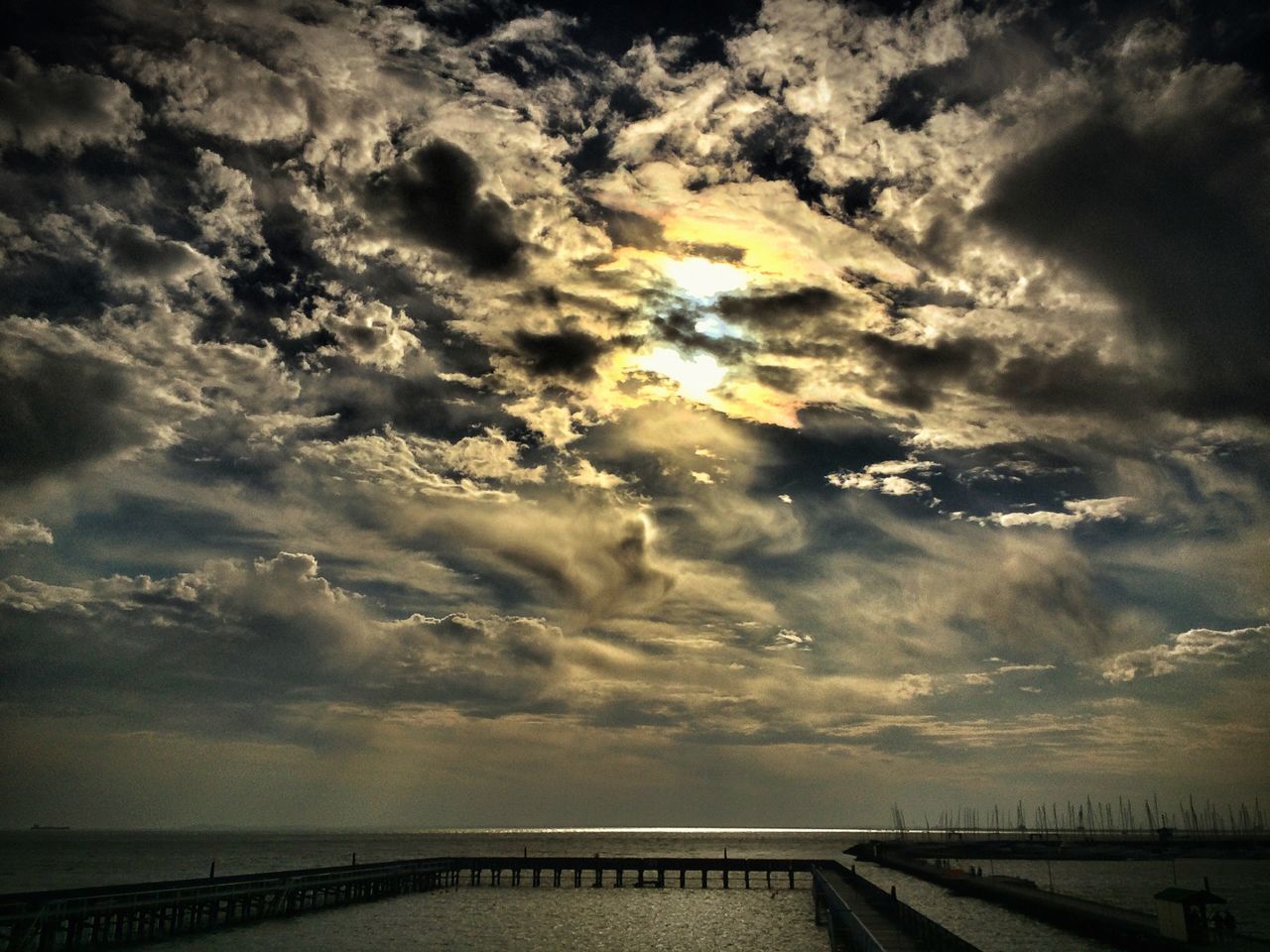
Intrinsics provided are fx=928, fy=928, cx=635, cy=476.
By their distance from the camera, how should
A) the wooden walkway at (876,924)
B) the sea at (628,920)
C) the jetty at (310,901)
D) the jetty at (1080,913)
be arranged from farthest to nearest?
the sea at (628,920) < the jetty at (1080,913) < the jetty at (310,901) < the wooden walkway at (876,924)

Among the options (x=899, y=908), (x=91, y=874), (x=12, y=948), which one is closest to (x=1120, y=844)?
(x=899, y=908)

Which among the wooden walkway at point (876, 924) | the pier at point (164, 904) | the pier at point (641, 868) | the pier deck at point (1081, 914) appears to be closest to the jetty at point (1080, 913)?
the pier deck at point (1081, 914)

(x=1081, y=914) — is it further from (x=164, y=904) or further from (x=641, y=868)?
(x=641, y=868)

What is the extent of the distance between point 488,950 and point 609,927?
12169 mm

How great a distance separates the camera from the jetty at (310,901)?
3619cm

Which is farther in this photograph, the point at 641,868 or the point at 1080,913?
the point at 641,868

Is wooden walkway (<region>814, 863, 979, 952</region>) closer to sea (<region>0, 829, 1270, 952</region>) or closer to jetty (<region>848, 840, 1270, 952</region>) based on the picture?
sea (<region>0, 829, 1270, 952</region>)

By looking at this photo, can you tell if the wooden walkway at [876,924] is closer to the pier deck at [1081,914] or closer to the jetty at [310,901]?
the jetty at [310,901]

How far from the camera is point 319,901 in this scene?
228 ft

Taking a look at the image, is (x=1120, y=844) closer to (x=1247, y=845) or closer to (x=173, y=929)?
(x=1247, y=845)

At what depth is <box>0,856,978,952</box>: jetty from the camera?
36.2 m

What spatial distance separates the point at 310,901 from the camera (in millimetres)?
68188

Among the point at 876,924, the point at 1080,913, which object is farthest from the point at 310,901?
the point at 1080,913

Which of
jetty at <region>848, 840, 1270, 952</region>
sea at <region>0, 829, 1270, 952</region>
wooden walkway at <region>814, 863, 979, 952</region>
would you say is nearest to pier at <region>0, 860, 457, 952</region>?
sea at <region>0, 829, 1270, 952</region>
